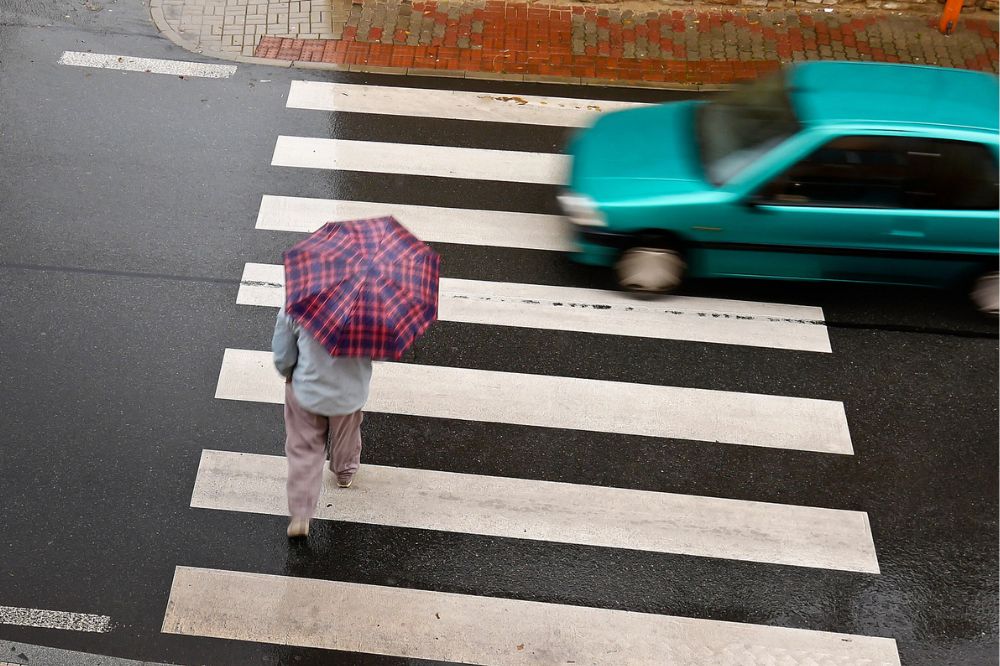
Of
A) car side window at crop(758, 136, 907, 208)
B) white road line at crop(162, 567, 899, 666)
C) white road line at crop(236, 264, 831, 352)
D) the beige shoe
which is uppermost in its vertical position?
car side window at crop(758, 136, 907, 208)

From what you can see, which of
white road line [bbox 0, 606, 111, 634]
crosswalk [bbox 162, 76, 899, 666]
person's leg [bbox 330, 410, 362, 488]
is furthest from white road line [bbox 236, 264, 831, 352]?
white road line [bbox 0, 606, 111, 634]

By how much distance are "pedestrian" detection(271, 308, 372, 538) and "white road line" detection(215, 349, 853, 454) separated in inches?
37.6

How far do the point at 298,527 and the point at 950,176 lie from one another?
508cm

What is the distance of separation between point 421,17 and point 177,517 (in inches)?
255

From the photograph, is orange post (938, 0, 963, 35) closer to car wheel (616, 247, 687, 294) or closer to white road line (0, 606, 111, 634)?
car wheel (616, 247, 687, 294)

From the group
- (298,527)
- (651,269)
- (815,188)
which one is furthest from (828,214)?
(298,527)

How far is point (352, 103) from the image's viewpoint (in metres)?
8.80

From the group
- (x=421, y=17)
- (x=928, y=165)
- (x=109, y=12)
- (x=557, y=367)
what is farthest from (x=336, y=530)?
(x=109, y=12)

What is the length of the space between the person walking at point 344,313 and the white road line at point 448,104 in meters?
4.41

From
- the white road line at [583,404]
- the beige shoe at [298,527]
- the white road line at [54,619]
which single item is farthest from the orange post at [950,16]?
the white road line at [54,619]

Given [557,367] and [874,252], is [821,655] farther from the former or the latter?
[874,252]

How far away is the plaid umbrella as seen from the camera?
4188 millimetres

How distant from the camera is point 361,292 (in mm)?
4207

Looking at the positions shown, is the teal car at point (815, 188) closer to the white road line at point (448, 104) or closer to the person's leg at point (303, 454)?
the white road line at point (448, 104)
